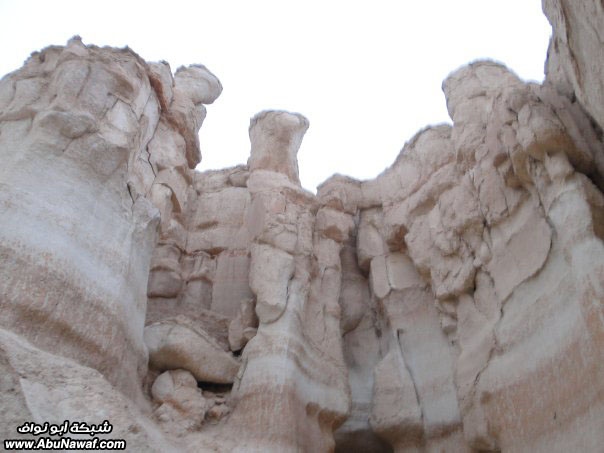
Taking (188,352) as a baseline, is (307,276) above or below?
above

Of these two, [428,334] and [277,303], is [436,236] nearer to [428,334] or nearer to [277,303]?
[428,334]

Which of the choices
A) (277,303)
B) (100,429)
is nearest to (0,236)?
(100,429)

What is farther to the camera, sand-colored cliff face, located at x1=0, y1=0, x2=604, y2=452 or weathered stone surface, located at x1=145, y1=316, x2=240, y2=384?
weathered stone surface, located at x1=145, y1=316, x2=240, y2=384

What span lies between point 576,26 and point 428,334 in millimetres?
5363

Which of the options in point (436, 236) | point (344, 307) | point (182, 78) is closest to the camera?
point (436, 236)

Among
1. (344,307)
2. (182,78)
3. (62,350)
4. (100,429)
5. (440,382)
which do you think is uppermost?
(182,78)

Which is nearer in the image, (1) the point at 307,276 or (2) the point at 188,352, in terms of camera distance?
(2) the point at 188,352

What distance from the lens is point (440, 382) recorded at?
343 inches

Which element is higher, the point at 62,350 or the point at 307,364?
the point at 307,364

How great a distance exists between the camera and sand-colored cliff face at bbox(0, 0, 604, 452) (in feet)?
18.8

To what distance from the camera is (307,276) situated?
9406 mm

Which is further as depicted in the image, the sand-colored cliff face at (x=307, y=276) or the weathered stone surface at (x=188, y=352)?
the weathered stone surface at (x=188, y=352)

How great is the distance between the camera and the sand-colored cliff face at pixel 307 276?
574 cm

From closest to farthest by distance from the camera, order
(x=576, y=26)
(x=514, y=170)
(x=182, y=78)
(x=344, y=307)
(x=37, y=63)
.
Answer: (x=576, y=26) < (x=514, y=170) < (x=37, y=63) < (x=344, y=307) < (x=182, y=78)
